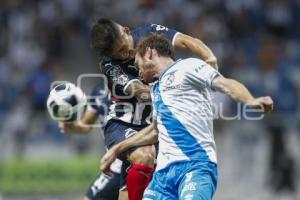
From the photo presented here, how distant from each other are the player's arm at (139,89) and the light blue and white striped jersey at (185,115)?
555 mm

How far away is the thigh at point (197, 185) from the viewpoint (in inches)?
293

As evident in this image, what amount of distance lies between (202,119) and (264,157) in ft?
27.4

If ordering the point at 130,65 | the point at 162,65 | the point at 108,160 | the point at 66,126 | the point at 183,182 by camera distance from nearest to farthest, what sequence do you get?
the point at 183,182
the point at 162,65
the point at 108,160
the point at 130,65
the point at 66,126

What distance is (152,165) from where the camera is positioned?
27.6 feet

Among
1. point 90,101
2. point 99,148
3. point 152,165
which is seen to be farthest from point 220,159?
point 152,165

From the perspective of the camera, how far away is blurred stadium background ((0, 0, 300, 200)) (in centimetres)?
1548

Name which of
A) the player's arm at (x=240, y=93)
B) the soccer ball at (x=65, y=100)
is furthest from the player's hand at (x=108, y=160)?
the soccer ball at (x=65, y=100)

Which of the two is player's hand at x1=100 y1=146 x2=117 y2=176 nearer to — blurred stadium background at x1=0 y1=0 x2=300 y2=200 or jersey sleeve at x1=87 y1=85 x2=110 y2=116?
jersey sleeve at x1=87 y1=85 x2=110 y2=116

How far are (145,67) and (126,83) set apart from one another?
0.60m

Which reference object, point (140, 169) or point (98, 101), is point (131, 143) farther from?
point (98, 101)

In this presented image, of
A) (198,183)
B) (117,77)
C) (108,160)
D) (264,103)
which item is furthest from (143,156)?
(264,103)

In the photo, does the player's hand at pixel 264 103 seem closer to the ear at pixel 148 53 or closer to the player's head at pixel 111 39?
the ear at pixel 148 53

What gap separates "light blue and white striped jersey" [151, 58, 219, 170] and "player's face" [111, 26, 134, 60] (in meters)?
0.79

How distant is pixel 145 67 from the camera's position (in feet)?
25.7
